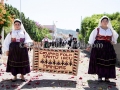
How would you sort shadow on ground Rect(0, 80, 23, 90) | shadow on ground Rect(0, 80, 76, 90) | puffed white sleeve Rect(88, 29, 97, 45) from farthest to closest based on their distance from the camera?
puffed white sleeve Rect(88, 29, 97, 45)
shadow on ground Rect(0, 80, 76, 90)
shadow on ground Rect(0, 80, 23, 90)

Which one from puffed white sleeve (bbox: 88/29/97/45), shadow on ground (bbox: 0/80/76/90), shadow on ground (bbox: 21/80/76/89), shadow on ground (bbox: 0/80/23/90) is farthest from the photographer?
puffed white sleeve (bbox: 88/29/97/45)

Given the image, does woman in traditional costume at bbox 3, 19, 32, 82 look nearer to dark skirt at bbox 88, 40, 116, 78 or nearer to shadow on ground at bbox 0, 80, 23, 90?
shadow on ground at bbox 0, 80, 23, 90

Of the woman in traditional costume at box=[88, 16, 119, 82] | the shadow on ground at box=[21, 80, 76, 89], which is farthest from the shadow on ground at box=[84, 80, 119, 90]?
the shadow on ground at box=[21, 80, 76, 89]

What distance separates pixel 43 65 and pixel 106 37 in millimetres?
2231

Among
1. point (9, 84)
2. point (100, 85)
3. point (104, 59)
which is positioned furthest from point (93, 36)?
point (9, 84)

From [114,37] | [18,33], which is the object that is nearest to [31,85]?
[18,33]

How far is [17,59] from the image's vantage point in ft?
28.1

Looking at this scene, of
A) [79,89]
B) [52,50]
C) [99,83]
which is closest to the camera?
[79,89]

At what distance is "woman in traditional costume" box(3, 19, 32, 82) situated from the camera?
8500 millimetres

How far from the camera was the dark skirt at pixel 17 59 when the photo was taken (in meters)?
8.51

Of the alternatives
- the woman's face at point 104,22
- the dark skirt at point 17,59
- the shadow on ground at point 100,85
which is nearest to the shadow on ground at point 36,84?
the dark skirt at point 17,59

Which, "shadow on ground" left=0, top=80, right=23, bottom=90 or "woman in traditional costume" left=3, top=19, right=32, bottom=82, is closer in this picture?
"shadow on ground" left=0, top=80, right=23, bottom=90

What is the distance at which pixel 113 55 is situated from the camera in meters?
8.34

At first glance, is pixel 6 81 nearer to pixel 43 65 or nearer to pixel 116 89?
pixel 43 65
